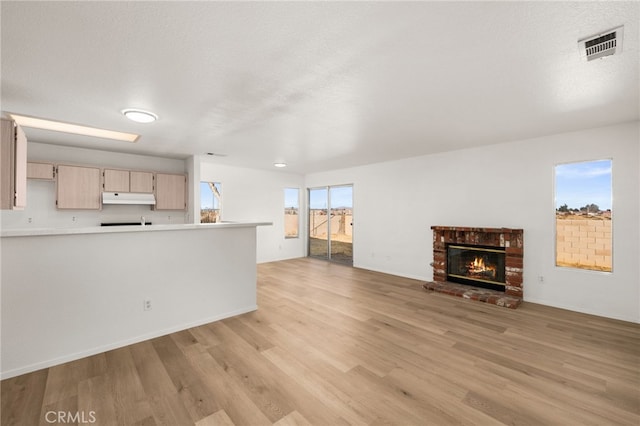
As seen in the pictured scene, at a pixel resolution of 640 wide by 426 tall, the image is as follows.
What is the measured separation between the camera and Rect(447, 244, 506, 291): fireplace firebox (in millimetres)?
4590

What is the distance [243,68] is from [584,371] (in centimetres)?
387

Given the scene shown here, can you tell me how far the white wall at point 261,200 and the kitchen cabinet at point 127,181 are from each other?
119 cm

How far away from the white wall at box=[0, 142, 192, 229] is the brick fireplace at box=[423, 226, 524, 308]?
17.3 feet

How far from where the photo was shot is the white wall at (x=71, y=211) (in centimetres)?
452

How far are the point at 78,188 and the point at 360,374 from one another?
546 cm

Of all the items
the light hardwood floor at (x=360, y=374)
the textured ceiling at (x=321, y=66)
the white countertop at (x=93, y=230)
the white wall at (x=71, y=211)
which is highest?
the textured ceiling at (x=321, y=66)

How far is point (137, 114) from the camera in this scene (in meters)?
3.11

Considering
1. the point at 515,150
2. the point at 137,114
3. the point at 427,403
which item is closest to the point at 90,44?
the point at 137,114

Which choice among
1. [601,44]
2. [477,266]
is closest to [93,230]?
[601,44]

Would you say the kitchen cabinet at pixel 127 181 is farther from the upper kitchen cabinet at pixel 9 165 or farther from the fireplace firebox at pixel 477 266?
the fireplace firebox at pixel 477 266

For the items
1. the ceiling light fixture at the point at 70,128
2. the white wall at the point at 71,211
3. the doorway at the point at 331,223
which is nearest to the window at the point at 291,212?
the doorway at the point at 331,223

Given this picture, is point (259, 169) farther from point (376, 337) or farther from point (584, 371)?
point (584, 371)

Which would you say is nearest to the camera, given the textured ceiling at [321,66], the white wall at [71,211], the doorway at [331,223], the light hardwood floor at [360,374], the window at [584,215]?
the textured ceiling at [321,66]

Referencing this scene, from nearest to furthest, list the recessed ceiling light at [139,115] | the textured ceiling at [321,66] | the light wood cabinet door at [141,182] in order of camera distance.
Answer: the textured ceiling at [321,66], the recessed ceiling light at [139,115], the light wood cabinet door at [141,182]
